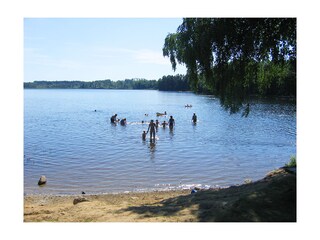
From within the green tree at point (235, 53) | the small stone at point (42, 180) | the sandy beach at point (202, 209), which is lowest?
the small stone at point (42, 180)

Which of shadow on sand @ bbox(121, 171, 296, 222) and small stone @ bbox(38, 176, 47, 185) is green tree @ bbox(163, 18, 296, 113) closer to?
shadow on sand @ bbox(121, 171, 296, 222)

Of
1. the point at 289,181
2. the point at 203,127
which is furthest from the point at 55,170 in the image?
Result: the point at 203,127

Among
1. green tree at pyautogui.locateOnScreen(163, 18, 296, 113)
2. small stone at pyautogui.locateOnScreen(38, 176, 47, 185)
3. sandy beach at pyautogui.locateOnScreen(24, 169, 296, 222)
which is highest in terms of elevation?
green tree at pyautogui.locateOnScreen(163, 18, 296, 113)

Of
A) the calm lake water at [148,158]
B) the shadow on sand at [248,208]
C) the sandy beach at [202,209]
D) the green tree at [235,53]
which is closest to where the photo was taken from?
the shadow on sand at [248,208]

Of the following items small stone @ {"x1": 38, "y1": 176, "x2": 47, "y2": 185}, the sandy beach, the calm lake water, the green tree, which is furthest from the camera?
the calm lake water

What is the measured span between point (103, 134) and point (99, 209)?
19557mm

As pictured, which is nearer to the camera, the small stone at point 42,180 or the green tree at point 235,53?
the green tree at point 235,53

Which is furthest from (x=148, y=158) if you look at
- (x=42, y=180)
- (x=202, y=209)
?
(x=202, y=209)

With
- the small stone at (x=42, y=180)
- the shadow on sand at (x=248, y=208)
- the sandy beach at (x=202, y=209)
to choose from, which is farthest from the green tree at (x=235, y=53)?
the small stone at (x=42, y=180)

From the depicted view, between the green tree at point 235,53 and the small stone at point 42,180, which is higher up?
the green tree at point 235,53

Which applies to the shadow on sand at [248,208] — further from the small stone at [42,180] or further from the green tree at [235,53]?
the small stone at [42,180]

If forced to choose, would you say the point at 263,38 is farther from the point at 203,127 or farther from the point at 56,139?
the point at 203,127

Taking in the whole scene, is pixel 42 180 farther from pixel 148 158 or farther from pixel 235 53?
pixel 235 53

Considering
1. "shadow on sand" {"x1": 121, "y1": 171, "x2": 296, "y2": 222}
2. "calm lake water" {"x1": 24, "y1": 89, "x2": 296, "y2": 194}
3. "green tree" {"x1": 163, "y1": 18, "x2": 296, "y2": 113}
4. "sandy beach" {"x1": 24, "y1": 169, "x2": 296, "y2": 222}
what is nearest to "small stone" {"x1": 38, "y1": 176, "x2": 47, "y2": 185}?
"calm lake water" {"x1": 24, "y1": 89, "x2": 296, "y2": 194}
